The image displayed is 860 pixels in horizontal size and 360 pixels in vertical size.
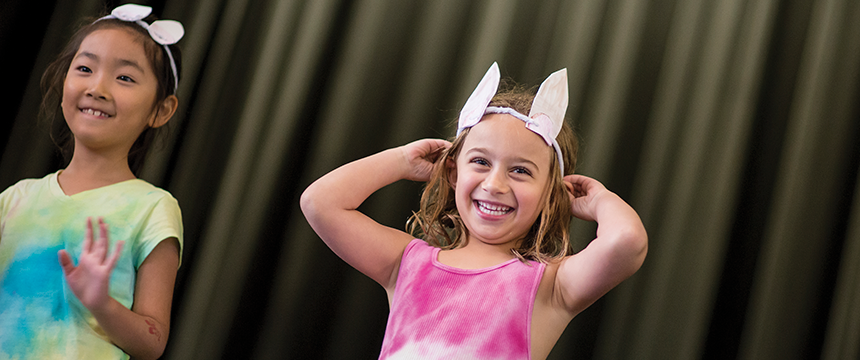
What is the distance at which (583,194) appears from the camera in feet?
4.32

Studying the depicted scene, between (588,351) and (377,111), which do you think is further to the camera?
(377,111)

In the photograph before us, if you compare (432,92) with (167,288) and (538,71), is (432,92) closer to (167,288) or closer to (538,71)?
(538,71)

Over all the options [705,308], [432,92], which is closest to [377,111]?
[432,92]

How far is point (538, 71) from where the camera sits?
1.72 meters

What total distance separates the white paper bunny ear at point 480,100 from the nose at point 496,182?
117mm

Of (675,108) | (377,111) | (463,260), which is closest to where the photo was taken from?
(463,260)

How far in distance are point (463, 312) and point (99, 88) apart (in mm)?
783

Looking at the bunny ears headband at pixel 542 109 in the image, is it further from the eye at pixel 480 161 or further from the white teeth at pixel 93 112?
the white teeth at pixel 93 112

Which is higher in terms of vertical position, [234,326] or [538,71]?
[538,71]

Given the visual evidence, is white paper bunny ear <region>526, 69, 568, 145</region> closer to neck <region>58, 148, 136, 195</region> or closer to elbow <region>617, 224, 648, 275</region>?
elbow <region>617, 224, 648, 275</region>

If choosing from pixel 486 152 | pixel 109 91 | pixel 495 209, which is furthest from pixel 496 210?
pixel 109 91

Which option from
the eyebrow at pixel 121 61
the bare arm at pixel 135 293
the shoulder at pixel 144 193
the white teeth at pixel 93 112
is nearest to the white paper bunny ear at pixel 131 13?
the eyebrow at pixel 121 61

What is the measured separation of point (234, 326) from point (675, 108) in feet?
3.82

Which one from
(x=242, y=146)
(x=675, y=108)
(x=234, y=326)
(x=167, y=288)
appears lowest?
(x=234, y=326)
